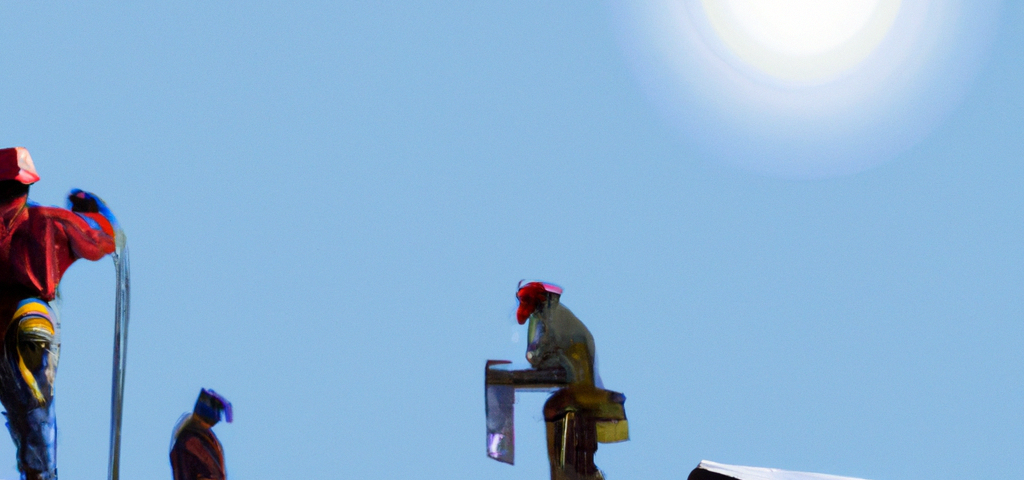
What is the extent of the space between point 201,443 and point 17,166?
2.01 metres

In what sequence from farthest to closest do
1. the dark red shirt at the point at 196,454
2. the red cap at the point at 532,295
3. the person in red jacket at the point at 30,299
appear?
the dark red shirt at the point at 196,454 < the red cap at the point at 532,295 < the person in red jacket at the point at 30,299

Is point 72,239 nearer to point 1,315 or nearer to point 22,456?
point 1,315

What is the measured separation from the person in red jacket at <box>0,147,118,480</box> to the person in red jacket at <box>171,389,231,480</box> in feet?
3.49

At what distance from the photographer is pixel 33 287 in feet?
21.1

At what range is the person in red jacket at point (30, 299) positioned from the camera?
6.25 meters

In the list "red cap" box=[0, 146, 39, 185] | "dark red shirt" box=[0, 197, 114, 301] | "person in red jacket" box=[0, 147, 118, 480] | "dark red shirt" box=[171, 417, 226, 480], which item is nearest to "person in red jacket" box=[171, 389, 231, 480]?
"dark red shirt" box=[171, 417, 226, 480]

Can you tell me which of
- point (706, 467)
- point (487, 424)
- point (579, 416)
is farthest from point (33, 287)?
point (706, 467)

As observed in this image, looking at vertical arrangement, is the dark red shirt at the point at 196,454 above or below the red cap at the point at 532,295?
below

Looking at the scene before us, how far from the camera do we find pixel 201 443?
287 inches

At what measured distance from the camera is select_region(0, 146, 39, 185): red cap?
6.55 meters

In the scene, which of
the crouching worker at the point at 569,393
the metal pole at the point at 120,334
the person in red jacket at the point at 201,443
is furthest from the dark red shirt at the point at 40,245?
the crouching worker at the point at 569,393

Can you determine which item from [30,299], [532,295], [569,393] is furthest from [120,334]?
[569,393]

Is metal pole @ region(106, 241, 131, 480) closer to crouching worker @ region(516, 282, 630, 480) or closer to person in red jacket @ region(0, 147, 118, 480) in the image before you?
person in red jacket @ region(0, 147, 118, 480)

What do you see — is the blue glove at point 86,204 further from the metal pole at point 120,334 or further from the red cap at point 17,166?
the red cap at point 17,166
